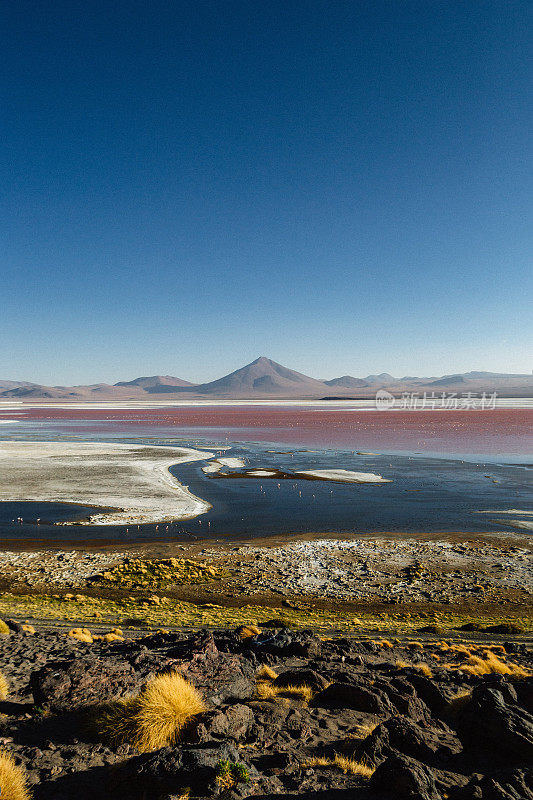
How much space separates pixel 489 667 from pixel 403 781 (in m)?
6.98

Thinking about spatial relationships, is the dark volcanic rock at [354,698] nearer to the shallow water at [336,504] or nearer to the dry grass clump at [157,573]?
the dry grass clump at [157,573]

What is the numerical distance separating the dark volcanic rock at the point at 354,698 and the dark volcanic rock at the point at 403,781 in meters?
2.61

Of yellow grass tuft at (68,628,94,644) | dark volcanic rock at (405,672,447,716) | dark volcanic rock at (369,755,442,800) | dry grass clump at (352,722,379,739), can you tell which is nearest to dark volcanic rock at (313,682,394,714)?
dry grass clump at (352,722,379,739)

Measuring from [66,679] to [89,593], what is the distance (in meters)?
10.7

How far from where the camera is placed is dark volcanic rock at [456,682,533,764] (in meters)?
7.12

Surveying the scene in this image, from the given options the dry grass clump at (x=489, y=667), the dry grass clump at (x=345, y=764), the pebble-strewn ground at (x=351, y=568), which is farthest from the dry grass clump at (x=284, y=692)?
the pebble-strewn ground at (x=351, y=568)

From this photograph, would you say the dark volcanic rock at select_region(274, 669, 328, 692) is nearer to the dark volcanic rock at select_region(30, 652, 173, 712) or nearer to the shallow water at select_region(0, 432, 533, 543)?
the dark volcanic rock at select_region(30, 652, 173, 712)

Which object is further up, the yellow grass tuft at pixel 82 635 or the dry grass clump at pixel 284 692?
the dry grass clump at pixel 284 692

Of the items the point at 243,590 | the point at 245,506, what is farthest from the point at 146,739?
the point at 245,506

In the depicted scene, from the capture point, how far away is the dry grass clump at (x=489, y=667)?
11094mm

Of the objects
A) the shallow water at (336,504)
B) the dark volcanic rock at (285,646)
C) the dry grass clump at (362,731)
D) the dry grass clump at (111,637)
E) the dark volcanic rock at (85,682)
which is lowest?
the shallow water at (336,504)

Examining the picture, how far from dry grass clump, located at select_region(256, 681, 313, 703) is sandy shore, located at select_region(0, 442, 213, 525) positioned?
1968 centimetres

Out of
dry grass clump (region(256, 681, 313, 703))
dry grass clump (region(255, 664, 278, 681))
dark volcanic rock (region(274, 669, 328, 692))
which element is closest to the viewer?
dry grass clump (region(256, 681, 313, 703))

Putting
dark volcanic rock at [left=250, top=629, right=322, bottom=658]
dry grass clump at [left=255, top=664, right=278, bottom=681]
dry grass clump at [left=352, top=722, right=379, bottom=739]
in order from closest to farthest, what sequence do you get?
dry grass clump at [left=352, top=722, right=379, bottom=739] → dry grass clump at [left=255, top=664, right=278, bottom=681] → dark volcanic rock at [left=250, top=629, right=322, bottom=658]
